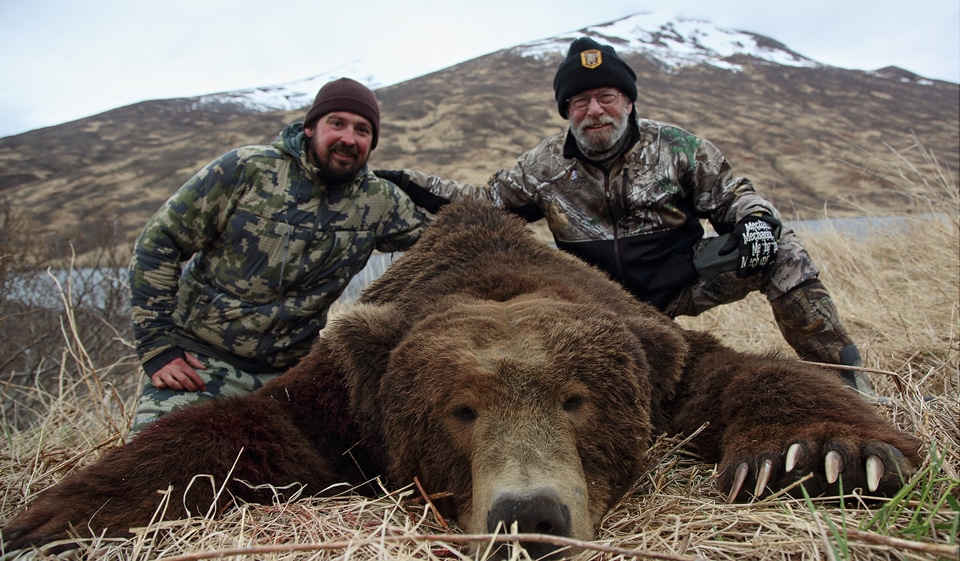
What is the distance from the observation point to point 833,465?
1749 millimetres

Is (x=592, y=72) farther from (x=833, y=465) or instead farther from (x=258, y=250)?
(x=833, y=465)

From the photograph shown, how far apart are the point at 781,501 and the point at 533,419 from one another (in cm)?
69

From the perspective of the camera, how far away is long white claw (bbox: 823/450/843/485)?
1.73m

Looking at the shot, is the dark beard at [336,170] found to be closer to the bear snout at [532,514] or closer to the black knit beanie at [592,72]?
the black knit beanie at [592,72]

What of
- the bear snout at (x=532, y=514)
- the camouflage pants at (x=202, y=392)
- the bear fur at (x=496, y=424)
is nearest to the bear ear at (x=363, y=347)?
the bear fur at (x=496, y=424)

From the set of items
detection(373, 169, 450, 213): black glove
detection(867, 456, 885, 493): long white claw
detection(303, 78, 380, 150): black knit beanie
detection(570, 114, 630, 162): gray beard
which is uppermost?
detection(303, 78, 380, 150): black knit beanie

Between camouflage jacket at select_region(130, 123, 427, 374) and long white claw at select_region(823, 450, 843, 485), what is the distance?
2894 millimetres

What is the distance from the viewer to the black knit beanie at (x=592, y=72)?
3.93 metres

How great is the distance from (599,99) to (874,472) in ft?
9.15

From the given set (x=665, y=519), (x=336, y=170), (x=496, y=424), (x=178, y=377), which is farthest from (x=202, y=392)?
(x=665, y=519)

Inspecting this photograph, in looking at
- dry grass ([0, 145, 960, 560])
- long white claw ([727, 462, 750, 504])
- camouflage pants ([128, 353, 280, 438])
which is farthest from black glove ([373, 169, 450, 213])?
long white claw ([727, 462, 750, 504])

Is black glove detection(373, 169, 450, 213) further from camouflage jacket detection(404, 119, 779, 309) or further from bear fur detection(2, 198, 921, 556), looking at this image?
bear fur detection(2, 198, 921, 556)

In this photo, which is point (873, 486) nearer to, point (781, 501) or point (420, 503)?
point (781, 501)

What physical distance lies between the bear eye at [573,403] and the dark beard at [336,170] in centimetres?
241
